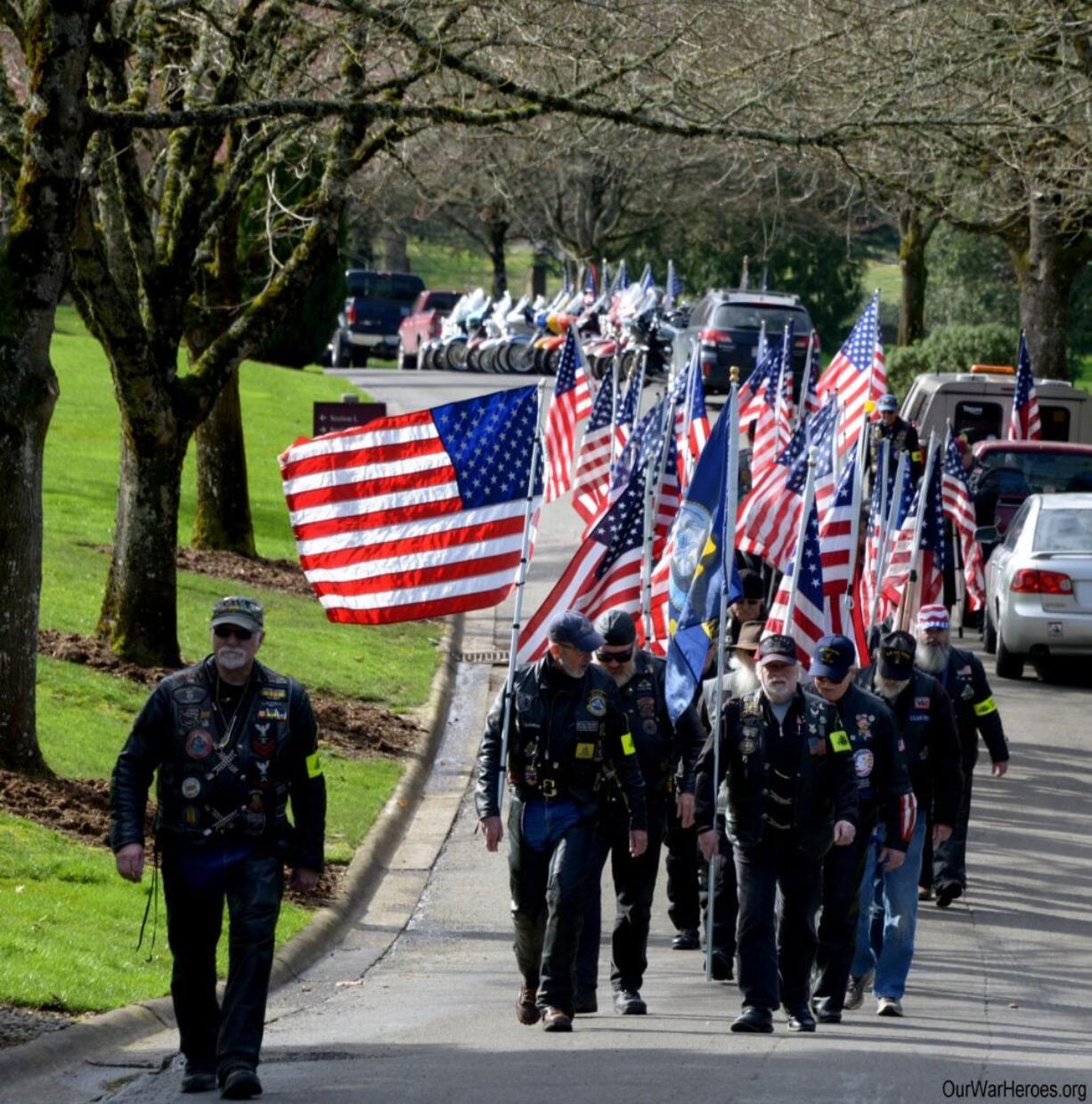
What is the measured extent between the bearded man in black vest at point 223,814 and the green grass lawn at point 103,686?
4.47 ft

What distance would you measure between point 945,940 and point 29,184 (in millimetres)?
6189

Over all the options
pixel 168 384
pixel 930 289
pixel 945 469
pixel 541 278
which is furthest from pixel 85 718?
pixel 541 278

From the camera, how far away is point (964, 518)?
19562 millimetres

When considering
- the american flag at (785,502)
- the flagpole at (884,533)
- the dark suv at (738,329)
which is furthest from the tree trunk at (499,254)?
the american flag at (785,502)

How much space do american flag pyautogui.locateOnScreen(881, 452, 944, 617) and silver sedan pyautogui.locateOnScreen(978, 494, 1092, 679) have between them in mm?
2593

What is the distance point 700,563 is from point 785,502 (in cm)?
451

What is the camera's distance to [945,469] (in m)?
20.2

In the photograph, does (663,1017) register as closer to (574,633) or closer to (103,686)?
(574,633)

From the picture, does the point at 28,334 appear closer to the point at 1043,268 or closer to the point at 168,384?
the point at 168,384

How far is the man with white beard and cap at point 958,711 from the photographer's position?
458 inches

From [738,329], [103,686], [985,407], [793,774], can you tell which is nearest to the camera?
[793,774]

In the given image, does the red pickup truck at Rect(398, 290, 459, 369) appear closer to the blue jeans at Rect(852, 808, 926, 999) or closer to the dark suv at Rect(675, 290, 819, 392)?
the dark suv at Rect(675, 290, 819, 392)

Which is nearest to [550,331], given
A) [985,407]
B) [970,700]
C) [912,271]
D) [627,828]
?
[912,271]

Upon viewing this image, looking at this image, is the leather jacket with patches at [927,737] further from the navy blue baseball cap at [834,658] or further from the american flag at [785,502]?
the american flag at [785,502]
